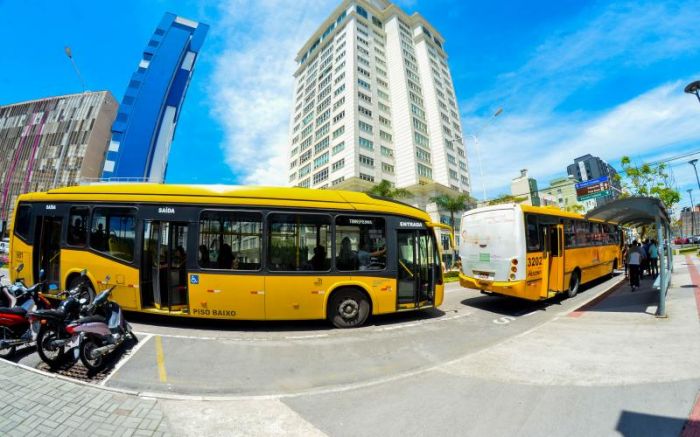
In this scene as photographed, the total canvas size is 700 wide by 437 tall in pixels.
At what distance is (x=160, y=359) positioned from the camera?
15.6 ft

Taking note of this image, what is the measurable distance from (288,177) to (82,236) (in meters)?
55.8

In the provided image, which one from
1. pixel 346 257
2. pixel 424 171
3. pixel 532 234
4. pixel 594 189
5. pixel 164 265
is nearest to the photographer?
pixel 164 265

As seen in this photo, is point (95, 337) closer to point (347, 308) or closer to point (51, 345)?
point (51, 345)

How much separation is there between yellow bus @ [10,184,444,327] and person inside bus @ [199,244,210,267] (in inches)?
0.9

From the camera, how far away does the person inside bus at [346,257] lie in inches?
264

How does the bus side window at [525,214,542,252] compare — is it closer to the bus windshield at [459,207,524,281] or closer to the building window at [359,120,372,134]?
the bus windshield at [459,207,524,281]

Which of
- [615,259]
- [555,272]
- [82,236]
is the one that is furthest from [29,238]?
[615,259]

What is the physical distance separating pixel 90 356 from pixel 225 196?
3687 mm

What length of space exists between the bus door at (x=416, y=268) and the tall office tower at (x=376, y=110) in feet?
118

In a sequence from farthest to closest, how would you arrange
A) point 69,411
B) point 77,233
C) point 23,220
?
point 23,220, point 77,233, point 69,411

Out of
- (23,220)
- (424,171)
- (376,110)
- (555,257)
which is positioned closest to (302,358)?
(555,257)

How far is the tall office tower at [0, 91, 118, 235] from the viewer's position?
63.8m

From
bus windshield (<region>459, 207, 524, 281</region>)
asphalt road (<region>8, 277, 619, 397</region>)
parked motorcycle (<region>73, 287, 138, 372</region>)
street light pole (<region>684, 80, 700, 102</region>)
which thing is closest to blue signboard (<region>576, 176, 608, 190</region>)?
street light pole (<region>684, 80, 700, 102</region>)

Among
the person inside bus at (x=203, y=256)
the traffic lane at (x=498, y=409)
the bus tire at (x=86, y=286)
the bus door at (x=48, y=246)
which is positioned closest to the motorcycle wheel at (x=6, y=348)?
the bus tire at (x=86, y=286)
